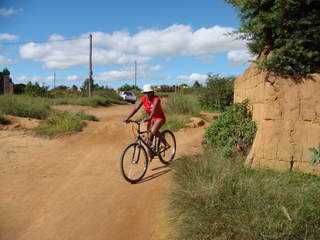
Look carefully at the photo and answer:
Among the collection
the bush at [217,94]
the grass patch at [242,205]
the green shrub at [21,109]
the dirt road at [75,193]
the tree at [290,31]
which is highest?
the tree at [290,31]

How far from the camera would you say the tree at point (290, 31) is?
8953 millimetres

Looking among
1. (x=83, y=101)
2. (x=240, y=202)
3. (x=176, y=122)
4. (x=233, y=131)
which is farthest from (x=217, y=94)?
(x=83, y=101)

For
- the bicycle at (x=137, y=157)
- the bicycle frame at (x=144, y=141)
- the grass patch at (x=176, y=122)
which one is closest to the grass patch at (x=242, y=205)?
the bicycle at (x=137, y=157)

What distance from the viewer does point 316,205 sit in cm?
652

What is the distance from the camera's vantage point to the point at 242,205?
6531mm

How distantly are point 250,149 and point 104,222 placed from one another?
3.33 meters

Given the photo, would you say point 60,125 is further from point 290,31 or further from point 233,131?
point 290,31

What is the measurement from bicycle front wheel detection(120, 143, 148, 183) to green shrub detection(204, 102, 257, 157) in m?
1.54

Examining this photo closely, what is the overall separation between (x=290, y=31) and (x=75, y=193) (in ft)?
15.1

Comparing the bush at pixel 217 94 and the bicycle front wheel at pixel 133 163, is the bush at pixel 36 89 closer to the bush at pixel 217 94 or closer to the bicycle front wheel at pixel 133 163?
the bush at pixel 217 94

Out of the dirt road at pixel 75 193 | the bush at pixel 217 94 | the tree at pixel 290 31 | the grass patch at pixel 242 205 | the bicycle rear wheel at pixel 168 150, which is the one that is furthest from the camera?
the bush at pixel 217 94

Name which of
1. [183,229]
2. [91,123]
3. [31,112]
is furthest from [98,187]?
[31,112]

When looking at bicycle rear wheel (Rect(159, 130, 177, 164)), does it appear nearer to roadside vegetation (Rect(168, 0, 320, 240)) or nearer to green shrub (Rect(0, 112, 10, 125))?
roadside vegetation (Rect(168, 0, 320, 240))

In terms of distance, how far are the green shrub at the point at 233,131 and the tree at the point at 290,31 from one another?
1688mm
